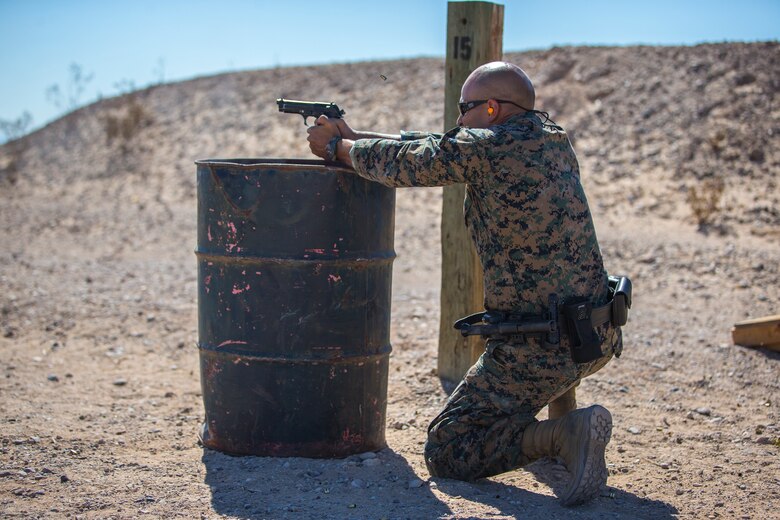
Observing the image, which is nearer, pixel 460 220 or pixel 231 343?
pixel 231 343

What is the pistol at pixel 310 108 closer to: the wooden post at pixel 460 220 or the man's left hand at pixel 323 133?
the man's left hand at pixel 323 133

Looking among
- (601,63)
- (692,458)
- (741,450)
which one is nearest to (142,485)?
(692,458)

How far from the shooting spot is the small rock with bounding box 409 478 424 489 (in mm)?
3718

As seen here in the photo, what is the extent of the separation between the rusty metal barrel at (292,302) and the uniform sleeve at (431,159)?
0.96ft

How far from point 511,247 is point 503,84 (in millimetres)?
677

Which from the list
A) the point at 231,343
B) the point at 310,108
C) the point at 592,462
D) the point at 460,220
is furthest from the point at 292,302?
Answer: the point at 460,220

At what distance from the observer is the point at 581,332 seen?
11.4ft

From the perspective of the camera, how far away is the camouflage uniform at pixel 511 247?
11.5ft

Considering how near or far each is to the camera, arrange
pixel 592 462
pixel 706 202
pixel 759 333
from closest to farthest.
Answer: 1. pixel 592 462
2. pixel 759 333
3. pixel 706 202

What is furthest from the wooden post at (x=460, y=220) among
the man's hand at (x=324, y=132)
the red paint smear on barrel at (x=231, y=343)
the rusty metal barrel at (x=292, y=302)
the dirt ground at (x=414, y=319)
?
the red paint smear on barrel at (x=231, y=343)

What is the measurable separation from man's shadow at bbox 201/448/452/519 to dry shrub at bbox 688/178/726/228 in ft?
24.6

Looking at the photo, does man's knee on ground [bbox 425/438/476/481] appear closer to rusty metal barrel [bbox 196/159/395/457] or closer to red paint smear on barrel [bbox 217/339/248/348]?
rusty metal barrel [bbox 196/159/395/457]

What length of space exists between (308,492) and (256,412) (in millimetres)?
507

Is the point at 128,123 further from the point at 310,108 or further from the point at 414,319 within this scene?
the point at 310,108
